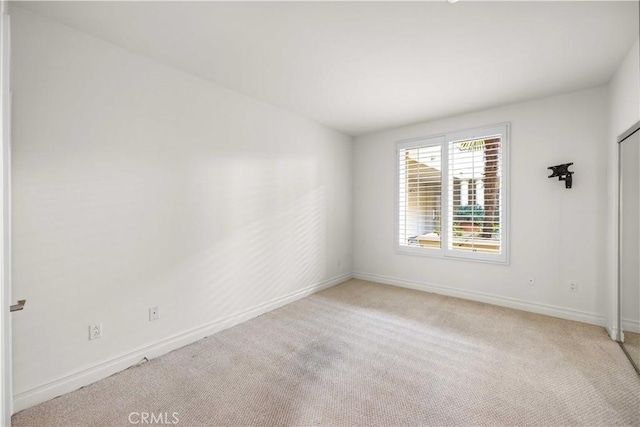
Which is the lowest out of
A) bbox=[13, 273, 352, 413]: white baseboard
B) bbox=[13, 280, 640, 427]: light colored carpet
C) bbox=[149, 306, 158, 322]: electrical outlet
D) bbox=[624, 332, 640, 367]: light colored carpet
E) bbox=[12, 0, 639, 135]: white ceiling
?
bbox=[13, 280, 640, 427]: light colored carpet

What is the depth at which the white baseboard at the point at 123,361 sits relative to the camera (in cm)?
184

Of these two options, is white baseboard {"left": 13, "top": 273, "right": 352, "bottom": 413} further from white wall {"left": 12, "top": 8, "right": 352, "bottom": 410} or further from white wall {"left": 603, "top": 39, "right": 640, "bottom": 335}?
white wall {"left": 603, "top": 39, "right": 640, "bottom": 335}

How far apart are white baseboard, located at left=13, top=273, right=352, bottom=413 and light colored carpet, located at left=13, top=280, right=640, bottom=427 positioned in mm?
64

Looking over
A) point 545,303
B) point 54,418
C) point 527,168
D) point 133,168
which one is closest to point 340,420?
point 54,418

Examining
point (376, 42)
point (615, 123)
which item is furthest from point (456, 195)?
point (376, 42)

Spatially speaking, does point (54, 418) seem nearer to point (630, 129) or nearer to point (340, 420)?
point (340, 420)

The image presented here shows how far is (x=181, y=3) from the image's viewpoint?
1.81m

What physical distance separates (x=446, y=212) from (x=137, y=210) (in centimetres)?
370

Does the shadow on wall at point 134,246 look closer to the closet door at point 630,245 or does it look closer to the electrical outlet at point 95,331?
the electrical outlet at point 95,331

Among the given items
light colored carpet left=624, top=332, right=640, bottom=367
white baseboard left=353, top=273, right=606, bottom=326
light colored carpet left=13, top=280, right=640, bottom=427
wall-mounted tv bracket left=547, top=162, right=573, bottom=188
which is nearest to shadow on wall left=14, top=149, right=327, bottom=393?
light colored carpet left=13, top=280, right=640, bottom=427

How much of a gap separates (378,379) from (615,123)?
128 inches

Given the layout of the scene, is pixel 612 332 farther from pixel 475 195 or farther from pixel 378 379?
pixel 378 379

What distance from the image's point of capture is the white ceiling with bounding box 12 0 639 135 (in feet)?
6.14

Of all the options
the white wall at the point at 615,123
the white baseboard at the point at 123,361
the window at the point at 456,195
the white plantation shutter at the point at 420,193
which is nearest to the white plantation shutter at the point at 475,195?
the window at the point at 456,195
